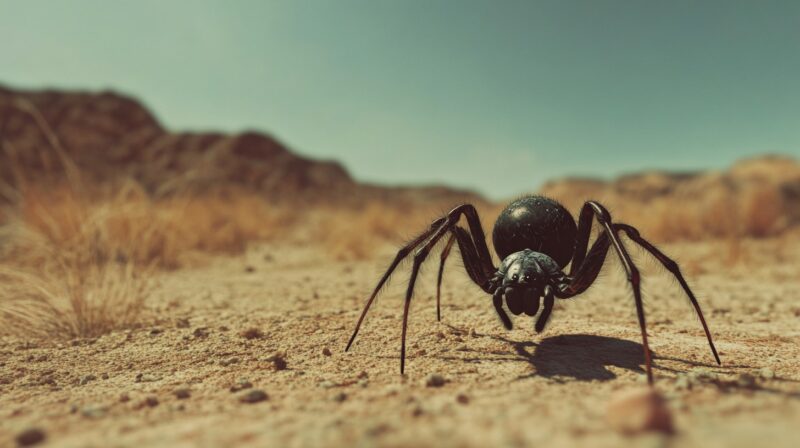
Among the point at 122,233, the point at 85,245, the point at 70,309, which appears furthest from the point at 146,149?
the point at 70,309

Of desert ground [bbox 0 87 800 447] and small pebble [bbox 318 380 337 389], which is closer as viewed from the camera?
desert ground [bbox 0 87 800 447]

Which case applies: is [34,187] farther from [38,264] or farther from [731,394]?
[731,394]

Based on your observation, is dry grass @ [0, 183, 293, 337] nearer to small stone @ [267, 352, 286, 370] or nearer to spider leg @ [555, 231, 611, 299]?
small stone @ [267, 352, 286, 370]

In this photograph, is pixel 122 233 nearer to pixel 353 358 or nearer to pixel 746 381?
pixel 353 358

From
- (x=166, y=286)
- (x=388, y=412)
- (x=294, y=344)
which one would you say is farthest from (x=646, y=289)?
(x=166, y=286)

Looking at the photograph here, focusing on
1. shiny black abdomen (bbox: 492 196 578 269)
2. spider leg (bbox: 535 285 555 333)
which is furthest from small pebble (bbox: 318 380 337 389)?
shiny black abdomen (bbox: 492 196 578 269)
